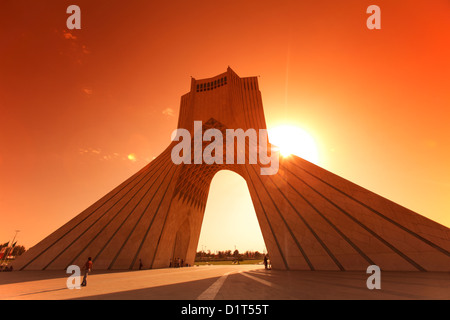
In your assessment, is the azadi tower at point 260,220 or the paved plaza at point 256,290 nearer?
the paved plaza at point 256,290

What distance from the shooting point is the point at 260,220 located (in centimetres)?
1188

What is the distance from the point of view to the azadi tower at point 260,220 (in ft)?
27.0

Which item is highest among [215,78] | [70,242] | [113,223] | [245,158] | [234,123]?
[215,78]

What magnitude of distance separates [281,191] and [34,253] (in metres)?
17.5

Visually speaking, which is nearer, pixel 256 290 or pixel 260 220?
pixel 256 290

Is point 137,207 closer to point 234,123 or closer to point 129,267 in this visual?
point 129,267

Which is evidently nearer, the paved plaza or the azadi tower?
the paved plaza

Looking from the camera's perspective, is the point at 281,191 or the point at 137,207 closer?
the point at 281,191

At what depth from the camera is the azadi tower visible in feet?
27.0

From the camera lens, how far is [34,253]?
508 inches
